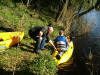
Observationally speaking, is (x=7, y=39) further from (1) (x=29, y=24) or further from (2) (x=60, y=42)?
(1) (x=29, y=24)

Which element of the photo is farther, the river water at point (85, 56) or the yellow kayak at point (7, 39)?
the river water at point (85, 56)

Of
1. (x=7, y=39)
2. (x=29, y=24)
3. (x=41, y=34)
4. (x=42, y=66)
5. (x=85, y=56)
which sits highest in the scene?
(x=29, y=24)

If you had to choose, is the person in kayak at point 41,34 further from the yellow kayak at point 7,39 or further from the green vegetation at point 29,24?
the yellow kayak at point 7,39

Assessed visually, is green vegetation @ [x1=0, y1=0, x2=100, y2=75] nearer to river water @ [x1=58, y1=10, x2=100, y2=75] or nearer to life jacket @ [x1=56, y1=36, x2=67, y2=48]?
life jacket @ [x1=56, y1=36, x2=67, y2=48]

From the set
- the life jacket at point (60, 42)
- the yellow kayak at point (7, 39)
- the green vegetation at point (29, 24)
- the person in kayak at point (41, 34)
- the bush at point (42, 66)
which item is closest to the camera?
the bush at point (42, 66)

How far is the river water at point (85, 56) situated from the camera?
606 centimetres

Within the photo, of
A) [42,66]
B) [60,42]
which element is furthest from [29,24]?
[42,66]

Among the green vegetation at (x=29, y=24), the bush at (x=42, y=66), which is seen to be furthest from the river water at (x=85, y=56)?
the bush at (x=42, y=66)

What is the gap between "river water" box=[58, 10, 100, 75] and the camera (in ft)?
19.9

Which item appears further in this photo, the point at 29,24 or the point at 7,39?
the point at 29,24

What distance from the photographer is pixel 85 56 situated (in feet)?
25.1

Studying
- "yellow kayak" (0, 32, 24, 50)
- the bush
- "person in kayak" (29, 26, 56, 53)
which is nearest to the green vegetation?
the bush

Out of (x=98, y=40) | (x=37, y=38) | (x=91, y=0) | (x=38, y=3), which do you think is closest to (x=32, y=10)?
(x=38, y=3)

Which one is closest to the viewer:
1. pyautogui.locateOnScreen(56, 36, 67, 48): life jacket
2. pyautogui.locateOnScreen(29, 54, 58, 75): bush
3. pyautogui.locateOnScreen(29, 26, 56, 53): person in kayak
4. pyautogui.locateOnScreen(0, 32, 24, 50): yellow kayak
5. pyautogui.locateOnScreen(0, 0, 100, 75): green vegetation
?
pyautogui.locateOnScreen(29, 54, 58, 75): bush
